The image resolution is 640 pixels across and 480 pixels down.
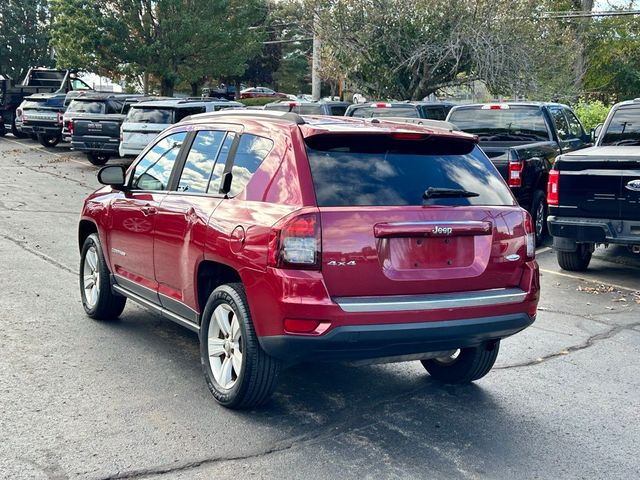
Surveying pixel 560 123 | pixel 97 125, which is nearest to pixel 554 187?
pixel 560 123

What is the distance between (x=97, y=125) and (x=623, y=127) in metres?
14.7

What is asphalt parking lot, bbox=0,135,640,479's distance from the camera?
14.8 ft

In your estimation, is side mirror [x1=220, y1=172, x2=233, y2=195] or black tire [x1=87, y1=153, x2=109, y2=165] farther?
black tire [x1=87, y1=153, x2=109, y2=165]

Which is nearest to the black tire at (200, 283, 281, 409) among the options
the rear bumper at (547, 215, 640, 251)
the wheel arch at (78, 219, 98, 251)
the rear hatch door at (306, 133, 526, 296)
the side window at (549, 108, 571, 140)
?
the rear hatch door at (306, 133, 526, 296)

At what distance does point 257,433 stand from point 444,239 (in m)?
1.55

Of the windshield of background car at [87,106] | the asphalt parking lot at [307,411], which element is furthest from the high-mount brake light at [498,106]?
the windshield of background car at [87,106]

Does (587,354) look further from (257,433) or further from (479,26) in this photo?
(479,26)

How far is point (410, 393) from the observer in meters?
5.78

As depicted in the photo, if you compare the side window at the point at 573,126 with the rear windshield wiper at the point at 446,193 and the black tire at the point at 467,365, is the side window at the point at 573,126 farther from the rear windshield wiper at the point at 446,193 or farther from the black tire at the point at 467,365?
the rear windshield wiper at the point at 446,193

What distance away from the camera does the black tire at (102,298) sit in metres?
7.22

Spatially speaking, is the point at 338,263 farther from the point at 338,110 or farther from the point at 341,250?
the point at 338,110

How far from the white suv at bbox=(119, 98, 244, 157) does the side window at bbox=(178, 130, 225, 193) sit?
13.3 meters

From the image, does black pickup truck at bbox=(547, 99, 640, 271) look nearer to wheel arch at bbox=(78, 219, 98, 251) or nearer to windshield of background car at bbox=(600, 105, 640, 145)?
windshield of background car at bbox=(600, 105, 640, 145)

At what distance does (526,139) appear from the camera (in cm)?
1288
